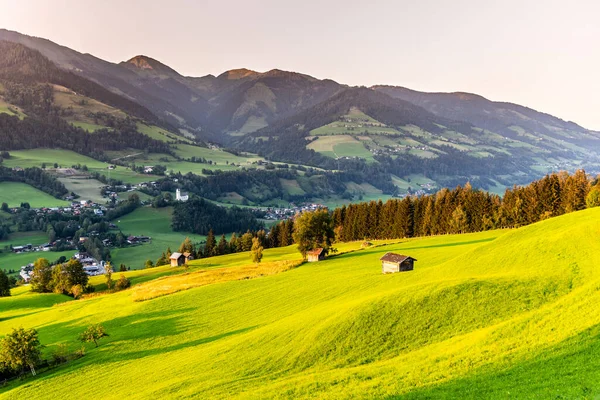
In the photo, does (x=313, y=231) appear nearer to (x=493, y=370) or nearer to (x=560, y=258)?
(x=560, y=258)

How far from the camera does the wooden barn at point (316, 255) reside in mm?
89688

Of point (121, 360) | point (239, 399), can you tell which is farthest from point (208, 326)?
point (239, 399)

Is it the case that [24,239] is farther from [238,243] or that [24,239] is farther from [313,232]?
[313,232]

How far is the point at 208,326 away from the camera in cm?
5031

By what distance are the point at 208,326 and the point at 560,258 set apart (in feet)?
140

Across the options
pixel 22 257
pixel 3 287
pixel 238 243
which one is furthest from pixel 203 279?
pixel 22 257

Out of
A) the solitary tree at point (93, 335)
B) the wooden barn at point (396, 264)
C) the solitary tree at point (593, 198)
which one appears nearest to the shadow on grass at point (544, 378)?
the wooden barn at point (396, 264)

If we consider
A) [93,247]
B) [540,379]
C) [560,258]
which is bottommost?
[93,247]

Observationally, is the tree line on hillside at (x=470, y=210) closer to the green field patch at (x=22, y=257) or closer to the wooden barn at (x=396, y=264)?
the wooden barn at (x=396, y=264)

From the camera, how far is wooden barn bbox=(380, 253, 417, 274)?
210 ft

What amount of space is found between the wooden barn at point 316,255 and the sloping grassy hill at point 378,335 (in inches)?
939

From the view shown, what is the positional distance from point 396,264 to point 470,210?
7120 cm

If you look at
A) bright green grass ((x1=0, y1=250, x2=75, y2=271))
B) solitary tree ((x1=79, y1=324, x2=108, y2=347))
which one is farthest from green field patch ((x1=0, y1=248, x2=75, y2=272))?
solitary tree ((x1=79, y1=324, x2=108, y2=347))

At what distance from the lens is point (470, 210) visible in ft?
406
